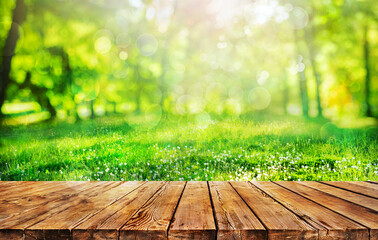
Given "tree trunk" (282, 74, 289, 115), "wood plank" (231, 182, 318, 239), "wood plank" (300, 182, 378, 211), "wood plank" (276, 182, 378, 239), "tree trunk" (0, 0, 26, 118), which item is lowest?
"wood plank" (300, 182, 378, 211)

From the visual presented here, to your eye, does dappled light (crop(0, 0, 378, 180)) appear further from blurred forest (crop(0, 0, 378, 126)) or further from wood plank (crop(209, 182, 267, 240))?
wood plank (crop(209, 182, 267, 240))

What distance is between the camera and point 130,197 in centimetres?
186

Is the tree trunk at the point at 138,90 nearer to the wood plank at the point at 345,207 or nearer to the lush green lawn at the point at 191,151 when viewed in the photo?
the lush green lawn at the point at 191,151

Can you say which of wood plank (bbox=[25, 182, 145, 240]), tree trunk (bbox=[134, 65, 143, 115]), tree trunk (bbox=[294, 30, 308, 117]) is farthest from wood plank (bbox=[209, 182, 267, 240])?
tree trunk (bbox=[294, 30, 308, 117])

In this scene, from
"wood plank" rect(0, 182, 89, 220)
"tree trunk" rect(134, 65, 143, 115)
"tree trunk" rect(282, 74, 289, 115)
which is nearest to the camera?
"wood plank" rect(0, 182, 89, 220)

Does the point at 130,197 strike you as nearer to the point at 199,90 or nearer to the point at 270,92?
the point at 199,90

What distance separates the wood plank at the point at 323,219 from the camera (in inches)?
48.3

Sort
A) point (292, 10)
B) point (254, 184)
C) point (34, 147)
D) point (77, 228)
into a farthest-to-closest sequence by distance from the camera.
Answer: point (292, 10), point (34, 147), point (254, 184), point (77, 228)

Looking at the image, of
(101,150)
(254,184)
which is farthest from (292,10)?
(101,150)

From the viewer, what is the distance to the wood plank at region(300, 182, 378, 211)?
1.65m

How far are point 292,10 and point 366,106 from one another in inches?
75.7

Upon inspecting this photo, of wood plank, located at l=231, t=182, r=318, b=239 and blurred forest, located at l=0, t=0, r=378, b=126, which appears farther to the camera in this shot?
blurred forest, located at l=0, t=0, r=378, b=126

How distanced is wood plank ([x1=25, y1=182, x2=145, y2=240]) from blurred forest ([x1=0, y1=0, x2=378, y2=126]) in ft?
8.17

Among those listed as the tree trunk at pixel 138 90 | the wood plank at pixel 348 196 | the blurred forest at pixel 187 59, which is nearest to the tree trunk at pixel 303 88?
the blurred forest at pixel 187 59
